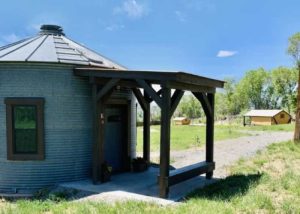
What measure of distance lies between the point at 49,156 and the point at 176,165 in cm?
489

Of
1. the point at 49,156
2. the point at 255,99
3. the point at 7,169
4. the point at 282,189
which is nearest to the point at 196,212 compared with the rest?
the point at 282,189

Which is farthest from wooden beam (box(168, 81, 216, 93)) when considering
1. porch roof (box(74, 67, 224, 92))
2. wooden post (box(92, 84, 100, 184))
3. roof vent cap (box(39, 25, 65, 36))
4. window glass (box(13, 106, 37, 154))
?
roof vent cap (box(39, 25, 65, 36))

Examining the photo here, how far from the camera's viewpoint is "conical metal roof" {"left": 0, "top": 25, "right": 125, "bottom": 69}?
8562 mm

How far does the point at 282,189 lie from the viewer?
7770mm

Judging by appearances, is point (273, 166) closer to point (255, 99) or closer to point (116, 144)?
point (116, 144)

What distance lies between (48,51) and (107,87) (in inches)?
82.0

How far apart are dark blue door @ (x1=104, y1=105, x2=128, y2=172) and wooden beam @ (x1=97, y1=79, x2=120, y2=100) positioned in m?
1.32

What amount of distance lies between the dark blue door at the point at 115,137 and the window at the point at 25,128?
1.91 m

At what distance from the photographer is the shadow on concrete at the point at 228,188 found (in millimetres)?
7170

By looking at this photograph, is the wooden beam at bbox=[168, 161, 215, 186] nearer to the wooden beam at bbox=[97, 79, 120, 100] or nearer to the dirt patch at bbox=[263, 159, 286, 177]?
the dirt patch at bbox=[263, 159, 286, 177]

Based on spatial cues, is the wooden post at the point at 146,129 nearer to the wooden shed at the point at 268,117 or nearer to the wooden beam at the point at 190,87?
the wooden beam at the point at 190,87

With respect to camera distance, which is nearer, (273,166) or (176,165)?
(273,166)

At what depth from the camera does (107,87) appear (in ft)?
27.0

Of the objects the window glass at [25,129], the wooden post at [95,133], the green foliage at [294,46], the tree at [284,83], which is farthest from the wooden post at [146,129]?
the tree at [284,83]
